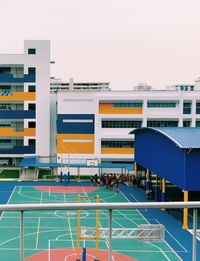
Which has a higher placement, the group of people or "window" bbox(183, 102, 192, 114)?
"window" bbox(183, 102, 192, 114)

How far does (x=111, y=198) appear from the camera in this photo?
1037 inches

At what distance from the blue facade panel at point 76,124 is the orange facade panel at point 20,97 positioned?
3931mm

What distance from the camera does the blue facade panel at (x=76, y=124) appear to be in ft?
124

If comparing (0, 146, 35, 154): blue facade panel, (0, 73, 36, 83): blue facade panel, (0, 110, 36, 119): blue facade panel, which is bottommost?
(0, 146, 35, 154): blue facade panel

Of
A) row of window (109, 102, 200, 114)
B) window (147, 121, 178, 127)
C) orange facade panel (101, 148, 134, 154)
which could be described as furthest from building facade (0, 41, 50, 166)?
window (147, 121, 178, 127)

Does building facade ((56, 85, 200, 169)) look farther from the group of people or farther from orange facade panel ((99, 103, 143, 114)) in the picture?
the group of people

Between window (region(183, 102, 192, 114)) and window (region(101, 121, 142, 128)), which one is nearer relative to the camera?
window (region(101, 121, 142, 128))

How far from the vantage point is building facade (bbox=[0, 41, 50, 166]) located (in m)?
39.5

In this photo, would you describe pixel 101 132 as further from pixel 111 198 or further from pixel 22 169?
pixel 111 198

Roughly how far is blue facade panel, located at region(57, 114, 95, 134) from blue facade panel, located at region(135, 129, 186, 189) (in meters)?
7.76

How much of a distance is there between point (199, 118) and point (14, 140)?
58.5 ft

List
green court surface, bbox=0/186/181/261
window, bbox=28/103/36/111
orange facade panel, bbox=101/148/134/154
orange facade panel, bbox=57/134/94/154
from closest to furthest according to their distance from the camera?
green court surface, bbox=0/186/181/261, orange facade panel, bbox=101/148/134/154, orange facade panel, bbox=57/134/94/154, window, bbox=28/103/36/111

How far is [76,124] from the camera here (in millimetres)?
37781

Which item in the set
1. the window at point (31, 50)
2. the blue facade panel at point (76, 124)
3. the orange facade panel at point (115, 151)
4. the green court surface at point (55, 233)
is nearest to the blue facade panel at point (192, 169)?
the green court surface at point (55, 233)
